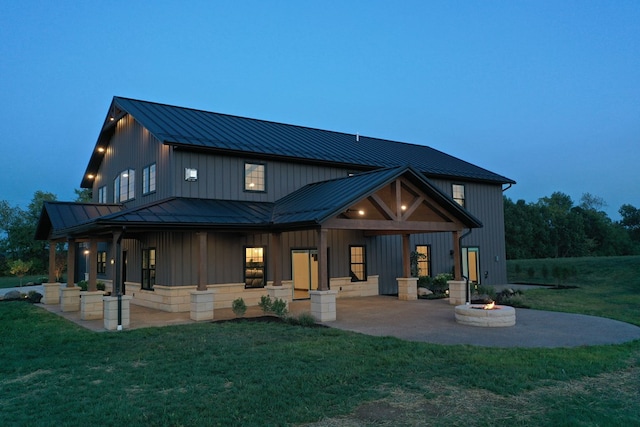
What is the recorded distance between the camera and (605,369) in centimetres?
751

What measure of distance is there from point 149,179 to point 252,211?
4623mm

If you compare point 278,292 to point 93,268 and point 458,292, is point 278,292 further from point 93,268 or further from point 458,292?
point 458,292

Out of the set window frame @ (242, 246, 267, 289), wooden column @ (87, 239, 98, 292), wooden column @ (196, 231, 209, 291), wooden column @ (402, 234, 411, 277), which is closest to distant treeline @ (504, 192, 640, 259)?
wooden column @ (402, 234, 411, 277)

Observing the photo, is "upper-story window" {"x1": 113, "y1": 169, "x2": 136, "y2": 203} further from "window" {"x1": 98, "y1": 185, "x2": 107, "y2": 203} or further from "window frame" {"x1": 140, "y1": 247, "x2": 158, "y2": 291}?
"window frame" {"x1": 140, "y1": 247, "x2": 158, "y2": 291}

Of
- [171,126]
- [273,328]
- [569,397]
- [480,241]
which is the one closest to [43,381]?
A: [273,328]

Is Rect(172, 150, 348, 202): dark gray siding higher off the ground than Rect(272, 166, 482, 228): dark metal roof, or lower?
higher

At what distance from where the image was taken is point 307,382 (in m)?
6.84

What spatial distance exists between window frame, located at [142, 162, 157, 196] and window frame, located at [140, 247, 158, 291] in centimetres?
219

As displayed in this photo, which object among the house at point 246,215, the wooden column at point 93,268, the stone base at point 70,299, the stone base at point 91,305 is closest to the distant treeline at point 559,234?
the house at point 246,215

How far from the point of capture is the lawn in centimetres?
557

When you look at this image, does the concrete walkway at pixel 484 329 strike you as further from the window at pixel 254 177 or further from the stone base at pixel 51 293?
the stone base at pixel 51 293

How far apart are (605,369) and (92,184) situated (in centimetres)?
2613

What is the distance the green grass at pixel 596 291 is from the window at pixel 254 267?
9153 millimetres

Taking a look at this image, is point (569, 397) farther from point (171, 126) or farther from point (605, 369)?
point (171, 126)
